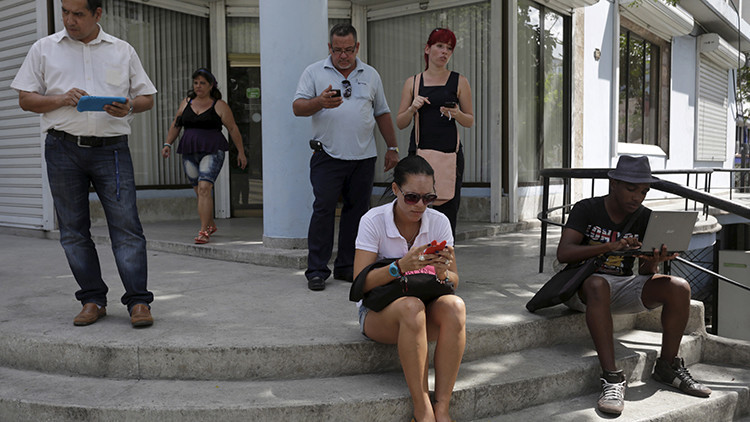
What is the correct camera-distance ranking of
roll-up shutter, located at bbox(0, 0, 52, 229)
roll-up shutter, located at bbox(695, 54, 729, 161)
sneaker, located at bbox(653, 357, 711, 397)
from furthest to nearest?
roll-up shutter, located at bbox(695, 54, 729, 161), roll-up shutter, located at bbox(0, 0, 52, 229), sneaker, located at bbox(653, 357, 711, 397)

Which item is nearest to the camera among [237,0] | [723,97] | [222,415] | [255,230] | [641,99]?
[222,415]

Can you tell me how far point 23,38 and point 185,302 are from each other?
498 centimetres

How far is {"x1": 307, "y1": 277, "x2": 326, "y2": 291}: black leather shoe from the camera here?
4.60 meters

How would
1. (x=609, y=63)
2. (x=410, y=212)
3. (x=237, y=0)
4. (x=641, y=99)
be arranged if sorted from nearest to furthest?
(x=410, y=212) < (x=237, y=0) < (x=609, y=63) < (x=641, y=99)

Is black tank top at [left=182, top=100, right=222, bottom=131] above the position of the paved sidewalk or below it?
above

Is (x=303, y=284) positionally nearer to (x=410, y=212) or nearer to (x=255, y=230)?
(x=410, y=212)

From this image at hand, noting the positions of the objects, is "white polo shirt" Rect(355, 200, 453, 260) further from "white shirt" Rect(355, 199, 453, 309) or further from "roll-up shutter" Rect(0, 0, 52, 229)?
"roll-up shutter" Rect(0, 0, 52, 229)

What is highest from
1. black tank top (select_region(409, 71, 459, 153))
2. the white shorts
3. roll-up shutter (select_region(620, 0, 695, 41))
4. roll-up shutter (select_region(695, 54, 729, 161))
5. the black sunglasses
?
roll-up shutter (select_region(620, 0, 695, 41))

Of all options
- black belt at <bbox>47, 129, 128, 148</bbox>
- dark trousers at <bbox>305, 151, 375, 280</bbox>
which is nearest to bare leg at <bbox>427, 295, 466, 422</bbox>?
dark trousers at <bbox>305, 151, 375, 280</bbox>

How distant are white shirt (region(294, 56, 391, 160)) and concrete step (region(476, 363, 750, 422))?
2.29 m

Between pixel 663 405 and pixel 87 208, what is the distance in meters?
3.46

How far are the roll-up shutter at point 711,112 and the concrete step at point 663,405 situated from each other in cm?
1339

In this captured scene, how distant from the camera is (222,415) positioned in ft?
9.36

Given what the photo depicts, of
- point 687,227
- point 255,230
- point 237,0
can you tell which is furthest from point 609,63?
point 687,227
